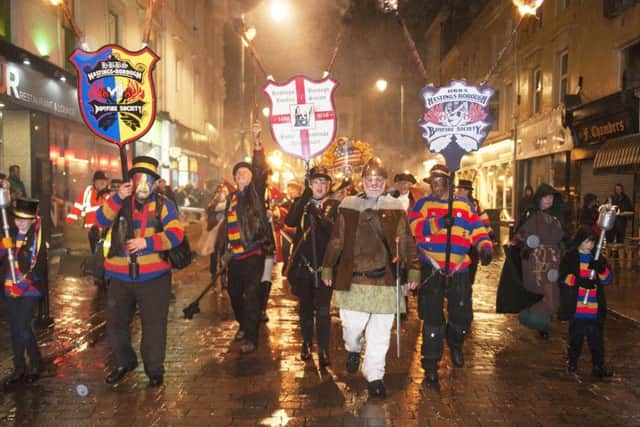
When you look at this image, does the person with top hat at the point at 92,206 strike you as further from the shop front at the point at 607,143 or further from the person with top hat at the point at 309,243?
the shop front at the point at 607,143

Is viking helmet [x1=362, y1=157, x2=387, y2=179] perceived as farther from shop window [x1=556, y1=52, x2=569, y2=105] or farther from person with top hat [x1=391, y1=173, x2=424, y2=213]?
shop window [x1=556, y1=52, x2=569, y2=105]

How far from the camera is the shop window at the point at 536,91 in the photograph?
23.3 meters

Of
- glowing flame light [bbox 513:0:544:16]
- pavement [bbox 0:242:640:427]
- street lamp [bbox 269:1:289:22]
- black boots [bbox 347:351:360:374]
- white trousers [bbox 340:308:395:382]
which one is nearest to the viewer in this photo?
pavement [bbox 0:242:640:427]

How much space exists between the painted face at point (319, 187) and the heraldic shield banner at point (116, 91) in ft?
5.56

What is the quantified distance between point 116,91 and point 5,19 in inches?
362

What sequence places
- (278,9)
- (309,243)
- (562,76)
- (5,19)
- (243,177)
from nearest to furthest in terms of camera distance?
(309,243) < (243,177) < (278,9) < (5,19) < (562,76)

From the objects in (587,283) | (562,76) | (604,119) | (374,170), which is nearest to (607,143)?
(604,119)

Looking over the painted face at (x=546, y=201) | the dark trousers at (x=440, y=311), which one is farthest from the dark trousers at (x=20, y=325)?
the painted face at (x=546, y=201)

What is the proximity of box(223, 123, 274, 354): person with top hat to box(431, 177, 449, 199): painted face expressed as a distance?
1768 mm

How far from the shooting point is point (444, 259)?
585 centimetres

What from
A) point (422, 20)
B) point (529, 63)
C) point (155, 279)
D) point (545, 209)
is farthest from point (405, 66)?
point (155, 279)

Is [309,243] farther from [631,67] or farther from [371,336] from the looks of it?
[631,67]

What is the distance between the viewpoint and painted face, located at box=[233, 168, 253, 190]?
6645 mm

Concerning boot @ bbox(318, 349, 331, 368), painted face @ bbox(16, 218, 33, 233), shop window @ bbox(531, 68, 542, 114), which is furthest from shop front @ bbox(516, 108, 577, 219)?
painted face @ bbox(16, 218, 33, 233)
